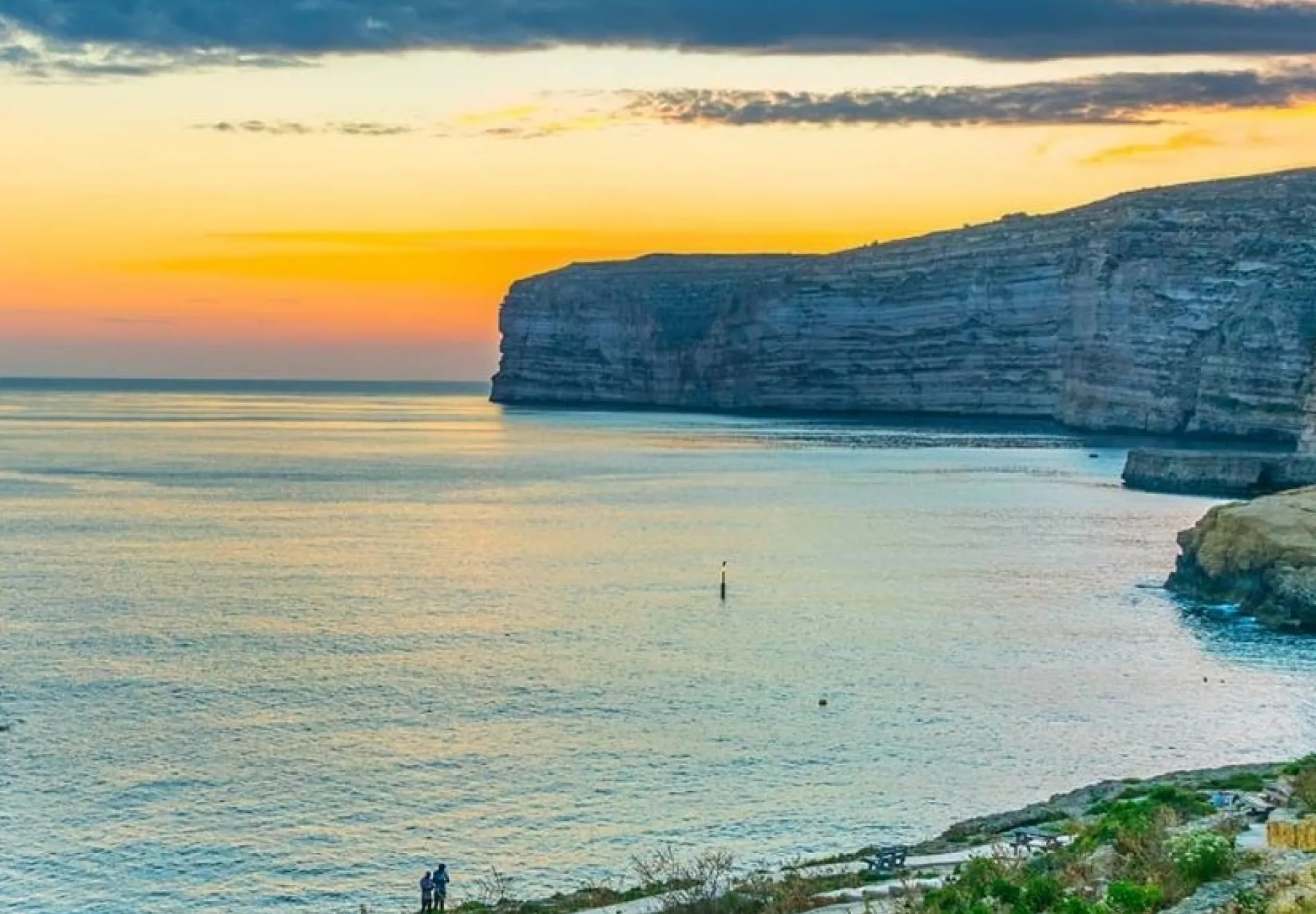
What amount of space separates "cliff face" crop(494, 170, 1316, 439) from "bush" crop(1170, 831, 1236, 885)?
115 m

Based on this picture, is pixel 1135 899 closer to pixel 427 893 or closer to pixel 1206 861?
pixel 1206 861

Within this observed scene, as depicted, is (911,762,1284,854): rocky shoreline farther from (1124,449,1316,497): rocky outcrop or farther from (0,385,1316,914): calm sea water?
(1124,449,1316,497): rocky outcrop

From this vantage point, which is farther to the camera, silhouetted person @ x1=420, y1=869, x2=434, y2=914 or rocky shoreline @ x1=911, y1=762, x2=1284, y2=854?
rocky shoreline @ x1=911, y1=762, x2=1284, y2=854

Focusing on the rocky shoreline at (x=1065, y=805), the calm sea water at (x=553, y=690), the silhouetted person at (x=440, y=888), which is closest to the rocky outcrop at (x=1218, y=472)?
the calm sea water at (x=553, y=690)

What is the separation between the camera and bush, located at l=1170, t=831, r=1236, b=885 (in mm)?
18422

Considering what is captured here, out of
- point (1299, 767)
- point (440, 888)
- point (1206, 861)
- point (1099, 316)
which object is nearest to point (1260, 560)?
point (1299, 767)

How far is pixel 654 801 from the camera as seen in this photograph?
32.1 metres

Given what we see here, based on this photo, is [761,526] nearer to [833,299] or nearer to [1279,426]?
[1279,426]

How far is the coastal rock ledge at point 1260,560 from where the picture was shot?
52.4 m

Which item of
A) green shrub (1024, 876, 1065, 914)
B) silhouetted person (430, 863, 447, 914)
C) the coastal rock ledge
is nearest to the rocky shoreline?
silhouetted person (430, 863, 447, 914)

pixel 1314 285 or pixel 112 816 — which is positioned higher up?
pixel 1314 285

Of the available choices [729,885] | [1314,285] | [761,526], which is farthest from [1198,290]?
[729,885]

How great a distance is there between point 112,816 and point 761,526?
189 ft

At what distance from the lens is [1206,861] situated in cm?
1853
